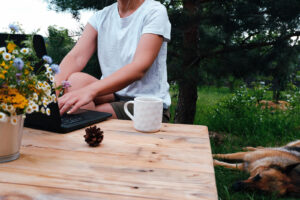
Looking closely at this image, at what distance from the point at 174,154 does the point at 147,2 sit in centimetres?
118

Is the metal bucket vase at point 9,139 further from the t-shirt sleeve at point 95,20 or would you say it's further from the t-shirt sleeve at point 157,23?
the t-shirt sleeve at point 95,20

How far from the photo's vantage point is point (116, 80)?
128 cm

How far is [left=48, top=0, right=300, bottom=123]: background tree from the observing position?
6.22 ft

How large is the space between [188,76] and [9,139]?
1.63m

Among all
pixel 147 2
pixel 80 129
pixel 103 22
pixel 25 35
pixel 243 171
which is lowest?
pixel 243 171

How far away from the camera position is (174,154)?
0.75 m

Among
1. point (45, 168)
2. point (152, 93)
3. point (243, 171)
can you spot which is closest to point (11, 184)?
point (45, 168)

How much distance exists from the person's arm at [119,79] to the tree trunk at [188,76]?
27.2 inches

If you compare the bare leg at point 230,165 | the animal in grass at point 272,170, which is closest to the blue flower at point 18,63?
the animal in grass at point 272,170

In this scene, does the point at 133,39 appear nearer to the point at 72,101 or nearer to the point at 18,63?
the point at 72,101

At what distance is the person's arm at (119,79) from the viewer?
1.07m

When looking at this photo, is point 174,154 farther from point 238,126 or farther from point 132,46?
point 238,126

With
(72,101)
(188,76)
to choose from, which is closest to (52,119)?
(72,101)

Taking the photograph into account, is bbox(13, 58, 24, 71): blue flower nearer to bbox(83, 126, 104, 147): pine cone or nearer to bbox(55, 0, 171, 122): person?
bbox(83, 126, 104, 147): pine cone
